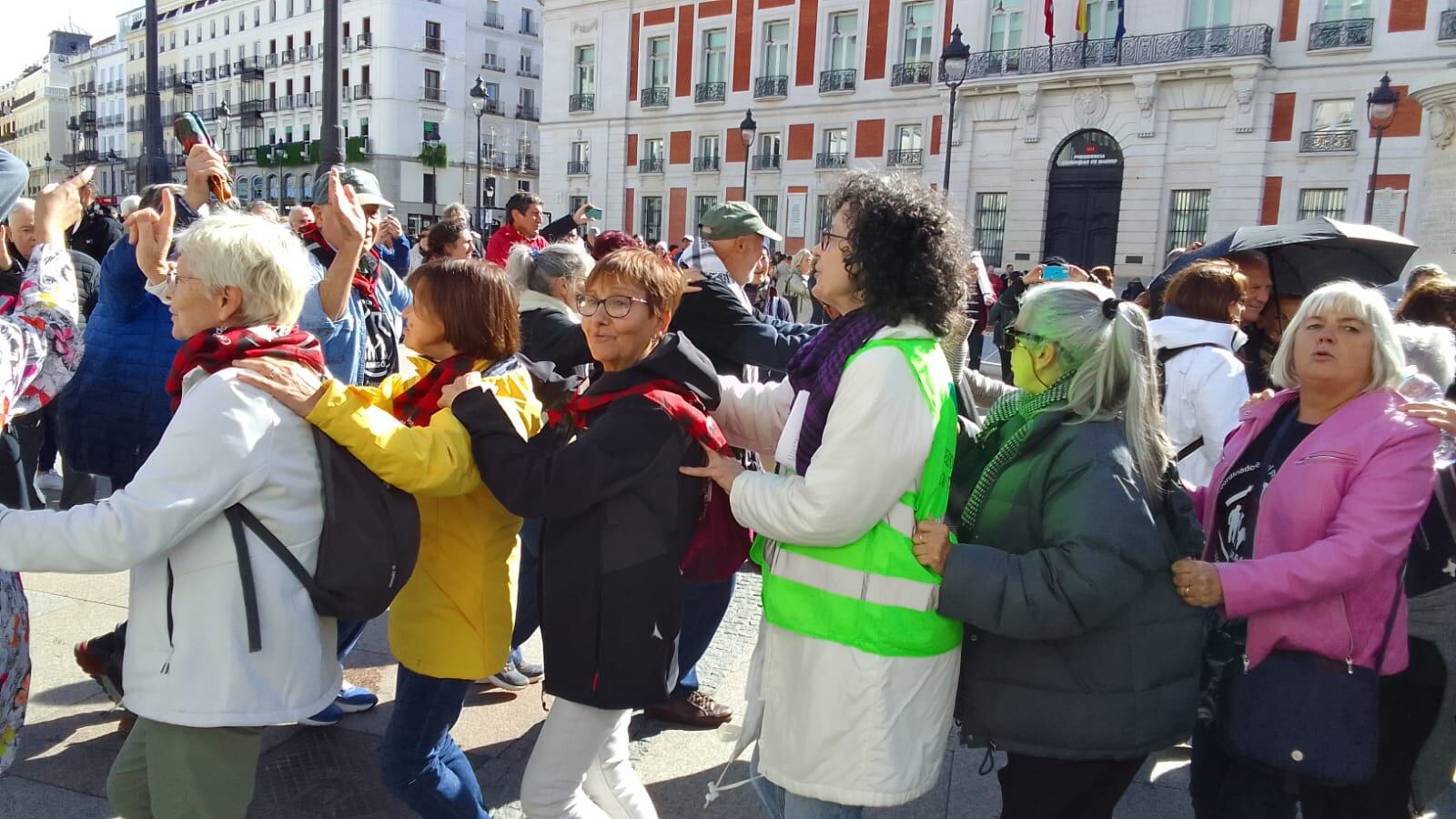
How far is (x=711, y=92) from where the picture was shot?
36.6 meters

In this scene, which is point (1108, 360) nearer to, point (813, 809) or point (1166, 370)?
point (813, 809)

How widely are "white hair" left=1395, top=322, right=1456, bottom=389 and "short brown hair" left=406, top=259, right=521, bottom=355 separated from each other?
2.54 meters

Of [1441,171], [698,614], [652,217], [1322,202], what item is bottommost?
[698,614]

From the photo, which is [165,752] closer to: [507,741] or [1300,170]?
[507,741]

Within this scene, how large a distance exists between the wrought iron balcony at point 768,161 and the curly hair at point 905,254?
34514 millimetres

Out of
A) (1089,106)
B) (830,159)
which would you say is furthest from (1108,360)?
(830,159)

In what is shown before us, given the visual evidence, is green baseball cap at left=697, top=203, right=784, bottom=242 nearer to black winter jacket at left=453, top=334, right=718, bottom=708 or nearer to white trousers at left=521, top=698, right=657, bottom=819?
black winter jacket at left=453, top=334, right=718, bottom=708

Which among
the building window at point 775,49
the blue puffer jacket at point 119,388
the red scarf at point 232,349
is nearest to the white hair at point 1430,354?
the red scarf at point 232,349

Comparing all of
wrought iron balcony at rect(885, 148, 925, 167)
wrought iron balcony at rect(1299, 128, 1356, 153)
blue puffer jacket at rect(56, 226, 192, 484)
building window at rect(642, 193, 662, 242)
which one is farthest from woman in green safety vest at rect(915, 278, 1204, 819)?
building window at rect(642, 193, 662, 242)

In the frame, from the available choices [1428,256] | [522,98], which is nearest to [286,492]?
[1428,256]

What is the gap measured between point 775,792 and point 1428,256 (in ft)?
38.0

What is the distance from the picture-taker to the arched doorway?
96.1ft

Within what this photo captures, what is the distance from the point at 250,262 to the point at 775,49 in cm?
3582

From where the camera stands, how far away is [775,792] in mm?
2387
